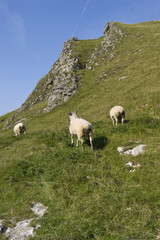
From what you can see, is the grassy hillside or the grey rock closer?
the grassy hillside

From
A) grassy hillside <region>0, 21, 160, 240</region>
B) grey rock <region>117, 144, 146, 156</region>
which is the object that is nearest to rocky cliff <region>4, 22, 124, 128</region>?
grassy hillside <region>0, 21, 160, 240</region>

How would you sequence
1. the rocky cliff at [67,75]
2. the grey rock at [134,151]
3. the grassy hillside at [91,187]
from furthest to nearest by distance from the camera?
the rocky cliff at [67,75], the grey rock at [134,151], the grassy hillside at [91,187]

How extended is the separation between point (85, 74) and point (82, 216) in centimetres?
4999

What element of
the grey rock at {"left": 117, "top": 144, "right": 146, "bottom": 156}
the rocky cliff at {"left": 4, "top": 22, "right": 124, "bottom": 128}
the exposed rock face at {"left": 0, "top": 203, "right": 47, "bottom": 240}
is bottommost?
the exposed rock face at {"left": 0, "top": 203, "right": 47, "bottom": 240}

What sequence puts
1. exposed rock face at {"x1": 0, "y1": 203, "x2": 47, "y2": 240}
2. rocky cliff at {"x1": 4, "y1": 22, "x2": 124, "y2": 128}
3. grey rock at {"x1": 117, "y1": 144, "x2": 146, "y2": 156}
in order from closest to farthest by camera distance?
exposed rock face at {"x1": 0, "y1": 203, "x2": 47, "y2": 240}, grey rock at {"x1": 117, "y1": 144, "x2": 146, "y2": 156}, rocky cliff at {"x1": 4, "y1": 22, "x2": 124, "y2": 128}

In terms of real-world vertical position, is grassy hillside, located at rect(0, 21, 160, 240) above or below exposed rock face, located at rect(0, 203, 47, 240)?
above

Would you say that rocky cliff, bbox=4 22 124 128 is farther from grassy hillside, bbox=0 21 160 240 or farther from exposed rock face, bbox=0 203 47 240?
exposed rock face, bbox=0 203 47 240

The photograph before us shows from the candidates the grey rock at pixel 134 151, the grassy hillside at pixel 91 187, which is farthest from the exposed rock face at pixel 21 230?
the grey rock at pixel 134 151

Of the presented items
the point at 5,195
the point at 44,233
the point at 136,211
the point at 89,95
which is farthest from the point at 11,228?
the point at 89,95

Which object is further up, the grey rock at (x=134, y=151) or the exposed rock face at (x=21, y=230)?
the grey rock at (x=134, y=151)

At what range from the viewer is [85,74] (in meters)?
52.4

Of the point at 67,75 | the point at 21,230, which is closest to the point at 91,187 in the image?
the point at 21,230

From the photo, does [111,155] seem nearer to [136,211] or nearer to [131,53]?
[136,211]

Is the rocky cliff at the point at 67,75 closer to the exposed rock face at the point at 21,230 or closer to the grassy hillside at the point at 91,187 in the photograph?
the grassy hillside at the point at 91,187
